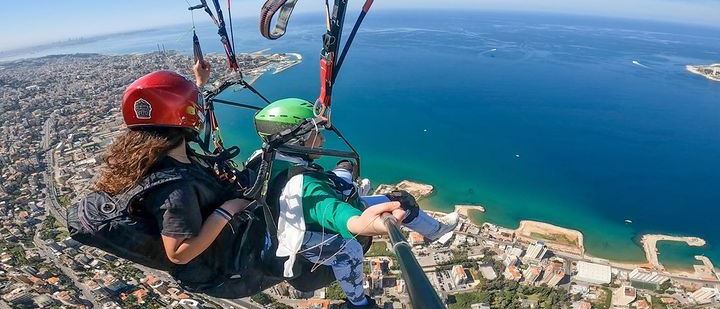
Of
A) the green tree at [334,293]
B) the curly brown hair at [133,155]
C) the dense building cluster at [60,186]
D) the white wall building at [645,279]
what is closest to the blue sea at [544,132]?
the white wall building at [645,279]

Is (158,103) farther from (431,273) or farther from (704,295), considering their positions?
(704,295)

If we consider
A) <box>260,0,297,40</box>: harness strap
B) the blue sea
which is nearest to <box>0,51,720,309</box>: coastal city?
the blue sea

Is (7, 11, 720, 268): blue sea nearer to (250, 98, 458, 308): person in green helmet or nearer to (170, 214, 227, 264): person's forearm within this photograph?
(250, 98, 458, 308): person in green helmet

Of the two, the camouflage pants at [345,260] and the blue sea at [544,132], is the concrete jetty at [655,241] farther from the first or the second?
the camouflage pants at [345,260]

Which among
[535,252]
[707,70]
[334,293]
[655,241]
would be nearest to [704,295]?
[655,241]

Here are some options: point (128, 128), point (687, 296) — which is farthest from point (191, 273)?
point (687, 296)

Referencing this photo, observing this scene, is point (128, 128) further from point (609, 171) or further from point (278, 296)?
point (609, 171)
